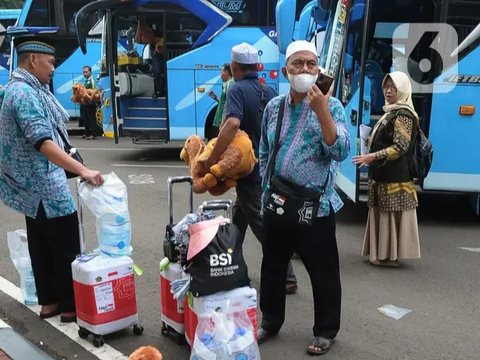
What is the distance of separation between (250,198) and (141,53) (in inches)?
286

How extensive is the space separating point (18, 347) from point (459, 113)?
506 centimetres

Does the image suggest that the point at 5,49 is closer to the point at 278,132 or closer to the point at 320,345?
the point at 278,132

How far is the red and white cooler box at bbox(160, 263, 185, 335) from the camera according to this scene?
126 inches

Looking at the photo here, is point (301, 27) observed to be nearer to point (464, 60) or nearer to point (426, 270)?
point (464, 60)

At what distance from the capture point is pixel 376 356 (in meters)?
3.30

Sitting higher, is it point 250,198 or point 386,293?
point 250,198

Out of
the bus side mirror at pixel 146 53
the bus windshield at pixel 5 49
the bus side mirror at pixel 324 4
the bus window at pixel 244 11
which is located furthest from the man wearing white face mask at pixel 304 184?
the bus windshield at pixel 5 49

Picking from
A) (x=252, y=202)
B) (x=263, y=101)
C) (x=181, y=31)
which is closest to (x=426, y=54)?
(x=263, y=101)

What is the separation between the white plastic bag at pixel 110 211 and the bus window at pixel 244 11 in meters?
7.25

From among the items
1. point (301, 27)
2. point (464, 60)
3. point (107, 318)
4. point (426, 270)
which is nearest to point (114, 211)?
point (107, 318)

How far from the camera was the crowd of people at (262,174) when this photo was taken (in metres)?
2.96

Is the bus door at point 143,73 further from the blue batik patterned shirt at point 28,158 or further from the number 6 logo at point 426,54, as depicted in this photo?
the blue batik patterned shirt at point 28,158

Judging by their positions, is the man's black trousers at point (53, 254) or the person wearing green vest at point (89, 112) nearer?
the man's black trousers at point (53, 254)

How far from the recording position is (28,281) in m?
3.96
